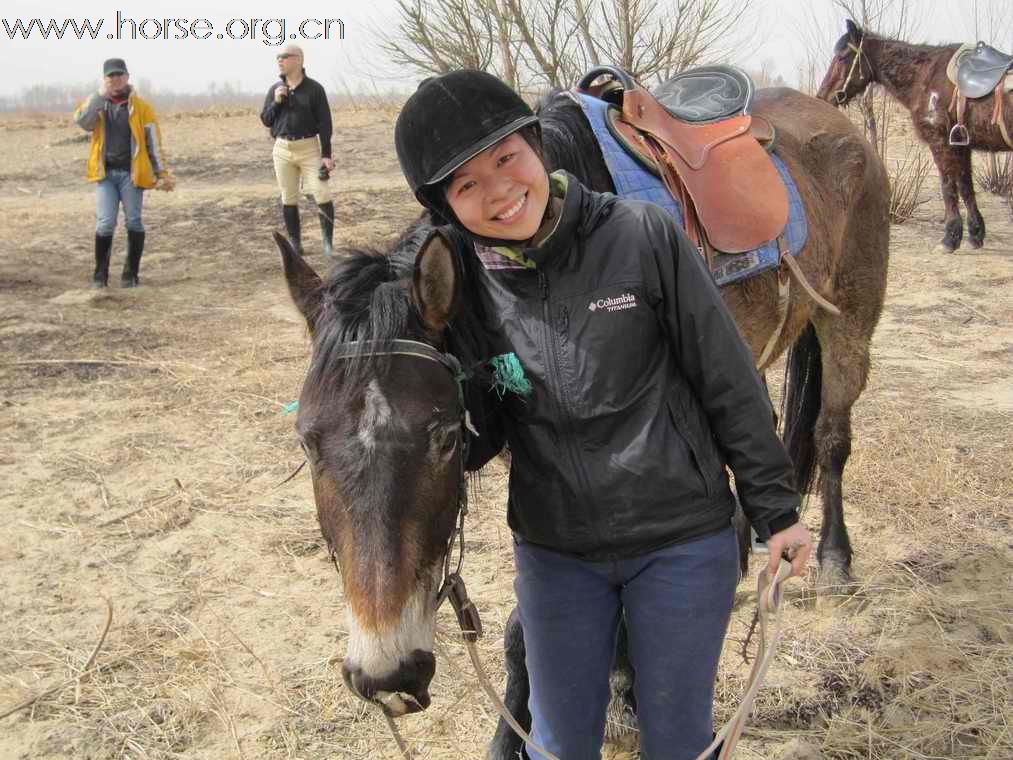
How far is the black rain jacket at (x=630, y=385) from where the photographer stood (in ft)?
5.26

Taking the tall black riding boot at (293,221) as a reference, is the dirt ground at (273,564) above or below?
below

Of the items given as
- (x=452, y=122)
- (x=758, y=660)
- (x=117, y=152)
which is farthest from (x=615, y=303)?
(x=117, y=152)

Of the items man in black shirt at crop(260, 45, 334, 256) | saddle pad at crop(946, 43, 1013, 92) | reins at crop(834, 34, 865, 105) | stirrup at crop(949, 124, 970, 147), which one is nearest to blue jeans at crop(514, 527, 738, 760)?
man in black shirt at crop(260, 45, 334, 256)

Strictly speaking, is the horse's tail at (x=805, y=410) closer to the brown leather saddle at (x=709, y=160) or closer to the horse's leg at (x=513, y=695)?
the brown leather saddle at (x=709, y=160)

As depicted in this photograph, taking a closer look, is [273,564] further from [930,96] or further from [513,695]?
[930,96]

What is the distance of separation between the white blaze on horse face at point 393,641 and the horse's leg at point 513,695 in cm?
103

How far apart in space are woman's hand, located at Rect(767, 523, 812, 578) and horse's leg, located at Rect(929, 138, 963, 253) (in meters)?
8.70

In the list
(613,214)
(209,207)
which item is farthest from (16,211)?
(613,214)

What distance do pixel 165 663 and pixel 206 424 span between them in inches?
90.2

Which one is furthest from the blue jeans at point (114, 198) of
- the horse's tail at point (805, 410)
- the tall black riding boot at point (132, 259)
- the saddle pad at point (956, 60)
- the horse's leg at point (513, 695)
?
the saddle pad at point (956, 60)

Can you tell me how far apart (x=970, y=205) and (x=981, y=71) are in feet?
4.52

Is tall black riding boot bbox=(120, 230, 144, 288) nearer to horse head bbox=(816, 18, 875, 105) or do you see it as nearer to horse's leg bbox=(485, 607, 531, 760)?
horse's leg bbox=(485, 607, 531, 760)

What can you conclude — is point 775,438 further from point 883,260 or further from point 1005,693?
point 883,260

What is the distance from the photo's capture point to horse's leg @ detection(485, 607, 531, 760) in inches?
99.1
